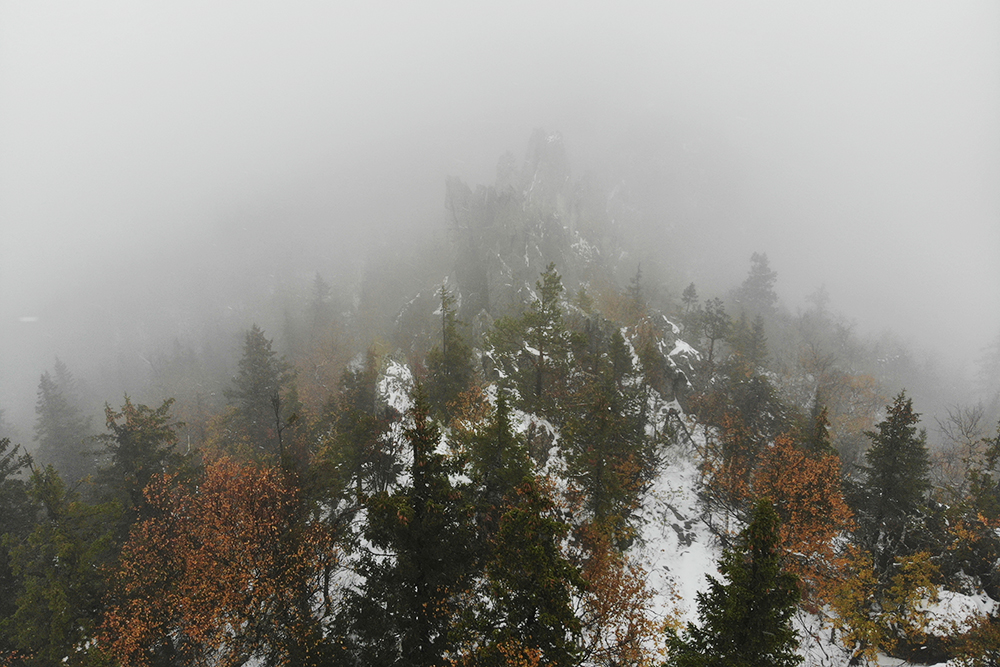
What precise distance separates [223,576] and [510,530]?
13.1 metres

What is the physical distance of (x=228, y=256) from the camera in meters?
133

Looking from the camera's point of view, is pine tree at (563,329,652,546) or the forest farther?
pine tree at (563,329,652,546)

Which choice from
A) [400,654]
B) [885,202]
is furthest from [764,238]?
[400,654]

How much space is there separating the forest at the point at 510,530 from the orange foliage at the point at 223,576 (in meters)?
0.13

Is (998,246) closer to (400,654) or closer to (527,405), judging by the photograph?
(527,405)

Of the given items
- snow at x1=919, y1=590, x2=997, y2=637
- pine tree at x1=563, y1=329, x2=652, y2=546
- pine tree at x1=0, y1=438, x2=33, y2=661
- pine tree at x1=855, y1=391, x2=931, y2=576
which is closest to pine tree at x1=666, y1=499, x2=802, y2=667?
pine tree at x1=563, y1=329, x2=652, y2=546

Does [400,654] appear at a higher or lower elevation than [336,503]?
lower

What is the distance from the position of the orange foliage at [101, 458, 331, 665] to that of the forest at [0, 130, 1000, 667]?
13 cm

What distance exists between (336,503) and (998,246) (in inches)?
9662

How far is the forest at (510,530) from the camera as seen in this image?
13135 mm

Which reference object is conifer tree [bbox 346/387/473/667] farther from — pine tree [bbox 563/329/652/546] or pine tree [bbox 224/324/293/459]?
pine tree [bbox 224/324/293/459]

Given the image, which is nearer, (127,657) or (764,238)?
(127,657)

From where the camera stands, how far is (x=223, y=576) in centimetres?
1595

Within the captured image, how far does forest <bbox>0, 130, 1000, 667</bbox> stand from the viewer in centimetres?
1314
